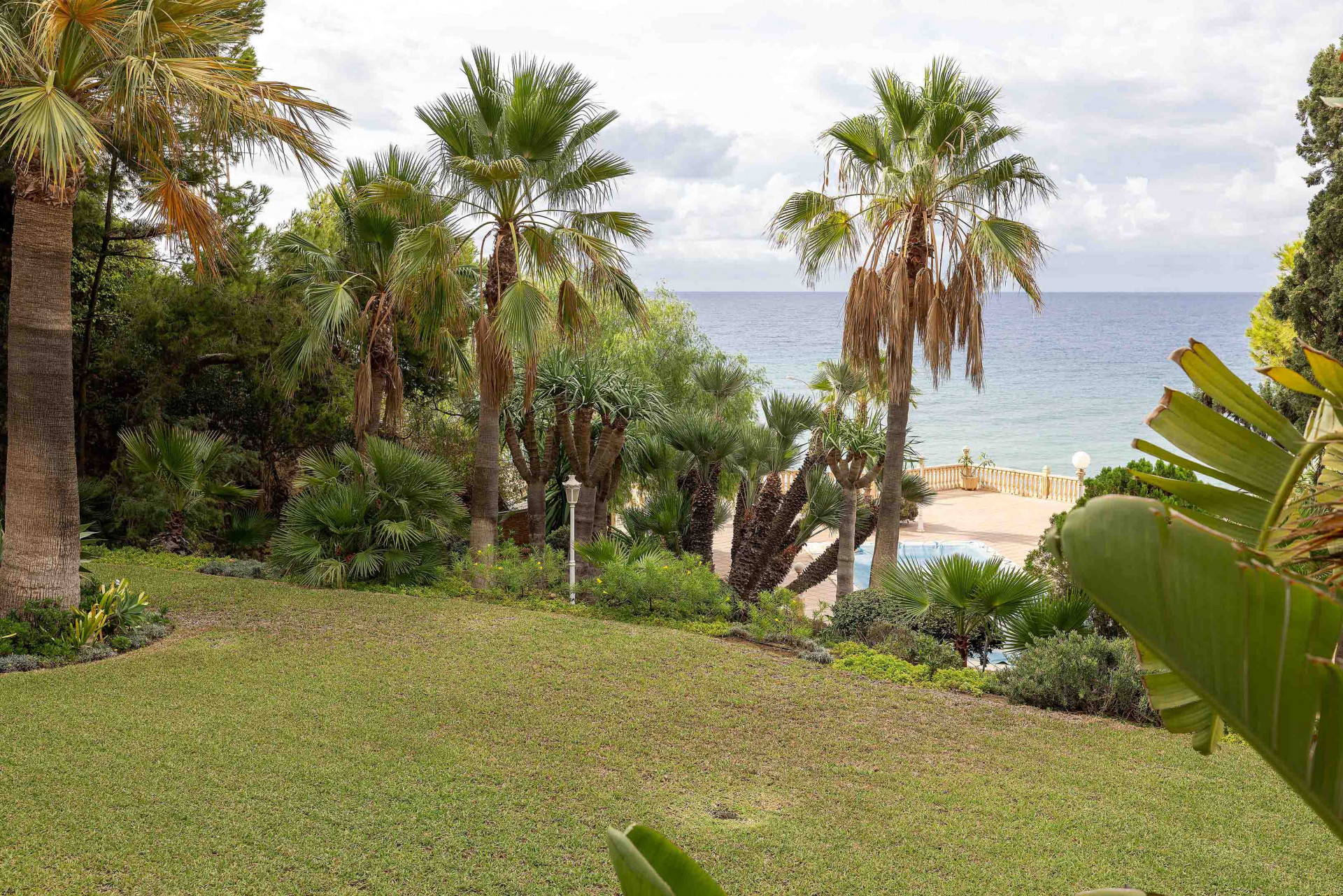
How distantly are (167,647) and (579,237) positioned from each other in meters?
6.45

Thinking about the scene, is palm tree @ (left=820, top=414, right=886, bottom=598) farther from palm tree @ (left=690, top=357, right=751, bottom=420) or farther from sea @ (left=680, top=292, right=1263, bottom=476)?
sea @ (left=680, top=292, right=1263, bottom=476)

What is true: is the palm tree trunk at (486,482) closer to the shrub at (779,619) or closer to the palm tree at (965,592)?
the shrub at (779,619)

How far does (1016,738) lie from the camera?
675cm

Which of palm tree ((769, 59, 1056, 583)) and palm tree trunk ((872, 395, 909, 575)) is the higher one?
palm tree ((769, 59, 1056, 583))

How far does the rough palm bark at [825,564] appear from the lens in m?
14.0

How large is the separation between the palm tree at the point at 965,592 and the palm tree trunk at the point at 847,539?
3.77 m

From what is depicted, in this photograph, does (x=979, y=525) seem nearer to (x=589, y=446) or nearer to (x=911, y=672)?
(x=589, y=446)

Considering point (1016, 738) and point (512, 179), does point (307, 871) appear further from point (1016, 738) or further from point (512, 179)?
point (512, 179)

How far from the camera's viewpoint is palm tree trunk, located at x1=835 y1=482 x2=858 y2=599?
13086mm

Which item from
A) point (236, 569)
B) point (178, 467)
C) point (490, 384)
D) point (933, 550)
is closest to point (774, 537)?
point (490, 384)

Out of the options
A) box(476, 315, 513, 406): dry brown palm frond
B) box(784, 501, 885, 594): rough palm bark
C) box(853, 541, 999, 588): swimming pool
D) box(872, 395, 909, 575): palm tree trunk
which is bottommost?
box(853, 541, 999, 588): swimming pool

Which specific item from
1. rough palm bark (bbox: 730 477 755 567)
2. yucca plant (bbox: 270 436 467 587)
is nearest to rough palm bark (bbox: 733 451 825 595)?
rough palm bark (bbox: 730 477 755 567)

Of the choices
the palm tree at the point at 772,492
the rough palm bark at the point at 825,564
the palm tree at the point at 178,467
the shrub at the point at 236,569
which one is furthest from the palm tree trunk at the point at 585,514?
the palm tree at the point at 178,467

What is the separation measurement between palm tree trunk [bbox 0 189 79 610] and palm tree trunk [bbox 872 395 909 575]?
28.6ft
